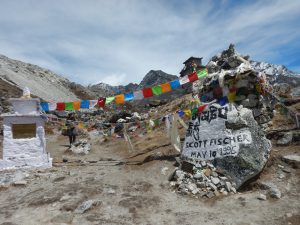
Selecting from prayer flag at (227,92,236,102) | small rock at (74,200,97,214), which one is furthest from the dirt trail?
prayer flag at (227,92,236,102)

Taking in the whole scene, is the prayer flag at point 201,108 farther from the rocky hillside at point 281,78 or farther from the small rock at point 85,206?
the small rock at point 85,206

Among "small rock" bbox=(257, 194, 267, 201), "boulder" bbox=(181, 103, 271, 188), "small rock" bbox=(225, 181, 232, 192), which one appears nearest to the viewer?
"small rock" bbox=(257, 194, 267, 201)

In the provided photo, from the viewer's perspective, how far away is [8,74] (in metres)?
60.1

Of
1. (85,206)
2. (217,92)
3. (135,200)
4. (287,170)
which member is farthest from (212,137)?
(85,206)

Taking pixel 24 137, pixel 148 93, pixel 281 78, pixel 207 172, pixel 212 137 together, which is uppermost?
pixel 281 78

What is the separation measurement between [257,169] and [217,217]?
2.99m

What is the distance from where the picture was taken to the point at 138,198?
36.2 ft

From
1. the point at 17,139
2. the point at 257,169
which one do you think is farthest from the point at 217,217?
the point at 17,139

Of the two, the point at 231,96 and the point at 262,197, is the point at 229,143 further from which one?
the point at 231,96

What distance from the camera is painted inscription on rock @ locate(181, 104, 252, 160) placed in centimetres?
1241

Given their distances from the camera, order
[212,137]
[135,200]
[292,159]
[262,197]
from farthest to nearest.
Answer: [212,137] → [292,159] → [135,200] → [262,197]

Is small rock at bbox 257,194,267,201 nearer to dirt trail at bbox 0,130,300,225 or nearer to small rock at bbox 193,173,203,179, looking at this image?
dirt trail at bbox 0,130,300,225

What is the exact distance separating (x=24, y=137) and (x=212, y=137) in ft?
29.0

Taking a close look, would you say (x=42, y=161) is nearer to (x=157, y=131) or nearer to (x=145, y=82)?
(x=157, y=131)
